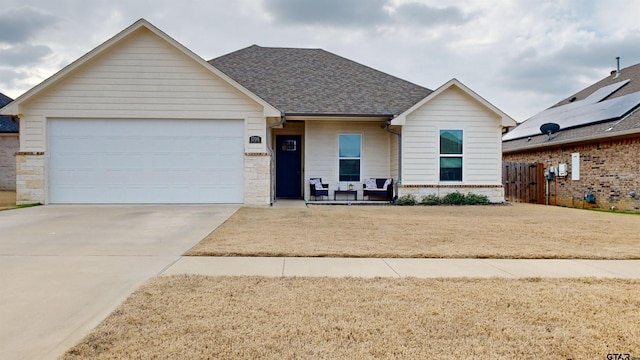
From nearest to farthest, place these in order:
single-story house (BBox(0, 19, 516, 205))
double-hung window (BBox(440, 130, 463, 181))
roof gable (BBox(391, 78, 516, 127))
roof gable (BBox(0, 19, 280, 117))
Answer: roof gable (BBox(0, 19, 280, 117))
single-story house (BBox(0, 19, 516, 205))
roof gable (BBox(391, 78, 516, 127))
double-hung window (BBox(440, 130, 463, 181))

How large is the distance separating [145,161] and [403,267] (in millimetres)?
10557

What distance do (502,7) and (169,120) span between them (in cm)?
1208

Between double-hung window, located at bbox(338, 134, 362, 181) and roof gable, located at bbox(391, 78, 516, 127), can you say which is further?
double-hung window, located at bbox(338, 134, 362, 181)

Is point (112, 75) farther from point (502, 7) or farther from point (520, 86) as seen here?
point (520, 86)

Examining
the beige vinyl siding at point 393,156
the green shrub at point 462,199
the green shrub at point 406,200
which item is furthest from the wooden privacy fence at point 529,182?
the green shrub at point 406,200

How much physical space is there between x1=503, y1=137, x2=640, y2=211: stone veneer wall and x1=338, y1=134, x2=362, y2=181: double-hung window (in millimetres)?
9082

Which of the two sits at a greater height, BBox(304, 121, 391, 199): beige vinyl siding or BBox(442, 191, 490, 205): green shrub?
BBox(304, 121, 391, 199): beige vinyl siding

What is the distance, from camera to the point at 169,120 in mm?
13289

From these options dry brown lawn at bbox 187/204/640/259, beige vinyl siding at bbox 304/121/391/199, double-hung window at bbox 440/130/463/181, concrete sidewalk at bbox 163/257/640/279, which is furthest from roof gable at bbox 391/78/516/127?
concrete sidewalk at bbox 163/257/640/279

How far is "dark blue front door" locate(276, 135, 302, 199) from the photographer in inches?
674

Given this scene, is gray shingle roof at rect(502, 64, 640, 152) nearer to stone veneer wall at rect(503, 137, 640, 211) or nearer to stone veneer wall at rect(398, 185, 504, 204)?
stone veneer wall at rect(503, 137, 640, 211)

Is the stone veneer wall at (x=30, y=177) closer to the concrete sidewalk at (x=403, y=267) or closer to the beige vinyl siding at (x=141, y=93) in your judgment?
the beige vinyl siding at (x=141, y=93)

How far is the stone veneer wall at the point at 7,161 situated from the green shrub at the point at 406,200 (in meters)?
20.5

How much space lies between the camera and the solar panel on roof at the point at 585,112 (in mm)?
16156
